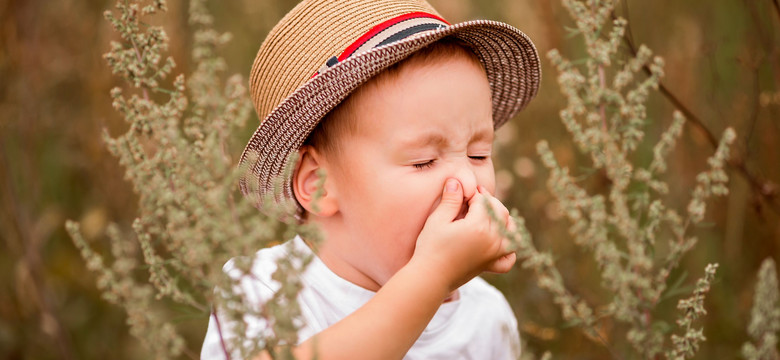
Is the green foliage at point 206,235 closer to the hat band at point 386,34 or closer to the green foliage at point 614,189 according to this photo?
the hat band at point 386,34

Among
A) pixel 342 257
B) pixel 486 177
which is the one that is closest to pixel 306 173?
pixel 342 257

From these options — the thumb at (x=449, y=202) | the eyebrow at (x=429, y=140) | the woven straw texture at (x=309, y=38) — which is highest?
the woven straw texture at (x=309, y=38)

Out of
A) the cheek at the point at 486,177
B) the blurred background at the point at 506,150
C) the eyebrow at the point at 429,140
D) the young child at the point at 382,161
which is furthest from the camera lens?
the blurred background at the point at 506,150

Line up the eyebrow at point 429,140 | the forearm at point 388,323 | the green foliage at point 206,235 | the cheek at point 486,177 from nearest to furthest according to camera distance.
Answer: the green foliage at point 206,235
the forearm at point 388,323
the eyebrow at point 429,140
the cheek at point 486,177

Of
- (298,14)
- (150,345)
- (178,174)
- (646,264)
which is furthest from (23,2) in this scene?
(646,264)

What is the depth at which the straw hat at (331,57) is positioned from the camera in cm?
171

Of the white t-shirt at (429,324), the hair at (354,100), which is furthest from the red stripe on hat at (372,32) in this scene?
the white t-shirt at (429,324)

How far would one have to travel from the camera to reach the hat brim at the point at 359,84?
1.69m

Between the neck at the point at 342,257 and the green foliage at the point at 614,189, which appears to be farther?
the neck at the point at 342,257

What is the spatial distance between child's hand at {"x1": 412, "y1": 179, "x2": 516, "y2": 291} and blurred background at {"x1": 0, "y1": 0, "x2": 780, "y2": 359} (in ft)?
3.09

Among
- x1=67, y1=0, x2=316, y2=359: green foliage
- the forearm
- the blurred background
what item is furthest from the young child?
the blurred background

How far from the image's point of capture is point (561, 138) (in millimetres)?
3377

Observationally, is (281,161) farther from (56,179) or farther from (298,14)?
(56,179)

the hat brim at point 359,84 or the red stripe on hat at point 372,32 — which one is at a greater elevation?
the red stripe on hat at point 372,32
